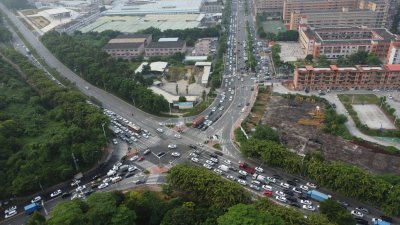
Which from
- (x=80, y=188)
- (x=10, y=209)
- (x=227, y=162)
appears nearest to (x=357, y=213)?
(x=227, y=162)

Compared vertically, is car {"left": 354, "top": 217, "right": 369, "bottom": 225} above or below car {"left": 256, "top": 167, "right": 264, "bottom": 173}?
below

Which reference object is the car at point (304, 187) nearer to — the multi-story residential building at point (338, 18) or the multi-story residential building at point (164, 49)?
the multi-story residential building at point (164, 49)

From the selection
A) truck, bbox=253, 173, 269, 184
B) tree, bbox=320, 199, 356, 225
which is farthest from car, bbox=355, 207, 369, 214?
truck, bbox=253, 173, 269, 184

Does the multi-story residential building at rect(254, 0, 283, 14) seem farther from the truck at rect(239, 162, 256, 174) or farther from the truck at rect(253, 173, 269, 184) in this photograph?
the truck at rect(253, 173, 269, 184)

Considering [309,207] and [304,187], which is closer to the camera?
[309,207]

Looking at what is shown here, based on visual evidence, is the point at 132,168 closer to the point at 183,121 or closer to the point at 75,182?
the point at 75,182

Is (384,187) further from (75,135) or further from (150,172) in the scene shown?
(75,135)
